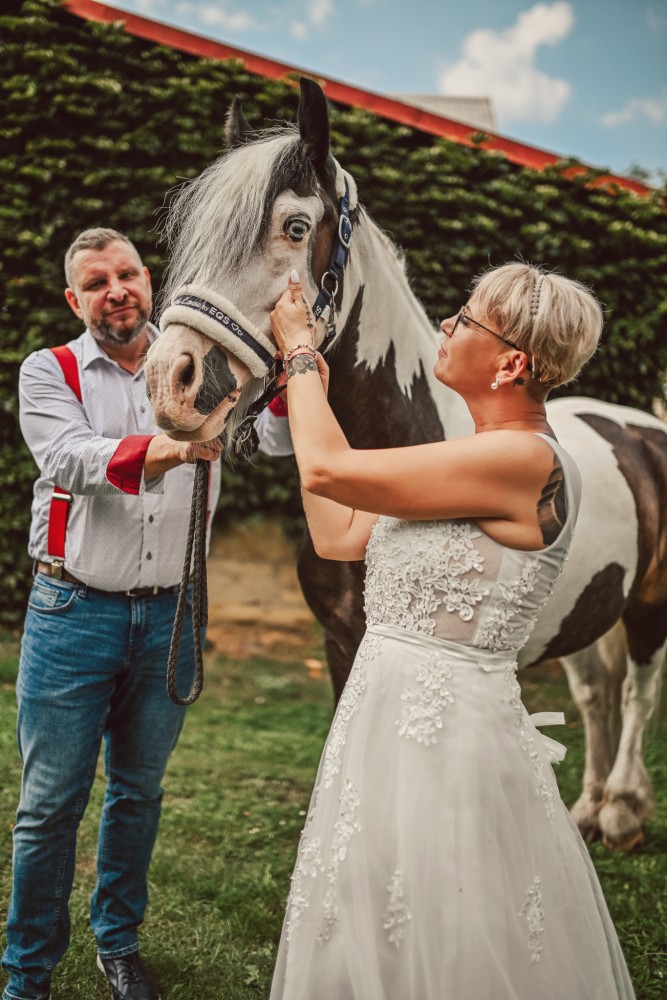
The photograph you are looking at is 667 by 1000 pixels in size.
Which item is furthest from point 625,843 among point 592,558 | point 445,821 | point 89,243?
point 89,243

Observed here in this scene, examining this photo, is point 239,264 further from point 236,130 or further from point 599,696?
point 599,696

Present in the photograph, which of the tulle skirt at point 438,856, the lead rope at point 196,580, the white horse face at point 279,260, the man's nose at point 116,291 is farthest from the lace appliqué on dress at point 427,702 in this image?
the man's nose at point 116,291

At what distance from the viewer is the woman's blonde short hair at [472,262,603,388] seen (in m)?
1.53

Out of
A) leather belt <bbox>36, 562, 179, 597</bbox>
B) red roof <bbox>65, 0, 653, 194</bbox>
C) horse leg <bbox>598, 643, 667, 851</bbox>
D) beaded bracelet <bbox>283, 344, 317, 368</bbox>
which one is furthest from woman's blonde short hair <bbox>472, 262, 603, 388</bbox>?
red roof <bbox>65, 0, 653, 194</bbox>

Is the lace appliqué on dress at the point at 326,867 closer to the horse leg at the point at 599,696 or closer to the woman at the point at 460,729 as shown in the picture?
the woman at the point at 460,729

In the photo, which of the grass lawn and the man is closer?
the man

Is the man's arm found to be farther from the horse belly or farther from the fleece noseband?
the horse belly

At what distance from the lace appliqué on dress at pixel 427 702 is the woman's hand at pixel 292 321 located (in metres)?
0.73

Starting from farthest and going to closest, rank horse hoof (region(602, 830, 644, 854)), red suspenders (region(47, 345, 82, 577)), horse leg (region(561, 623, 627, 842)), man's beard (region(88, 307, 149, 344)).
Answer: horse leg (region(561, 623, 627, 842)) → horse hoof (region(602, 830, 644, 854)) → man's beard (region(88, 307, 149, 344)) → red suspenders (region(47, 345, 82, 577))

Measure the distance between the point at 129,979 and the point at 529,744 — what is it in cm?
155

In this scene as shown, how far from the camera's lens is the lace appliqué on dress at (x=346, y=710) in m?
1.58

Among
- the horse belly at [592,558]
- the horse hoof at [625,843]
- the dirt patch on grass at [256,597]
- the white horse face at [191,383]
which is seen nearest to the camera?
the white horse face at [191,383]

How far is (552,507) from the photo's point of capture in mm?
1537

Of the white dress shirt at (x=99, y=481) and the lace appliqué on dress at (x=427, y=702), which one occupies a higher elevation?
the white dress shirt at (x=99, y=481)
